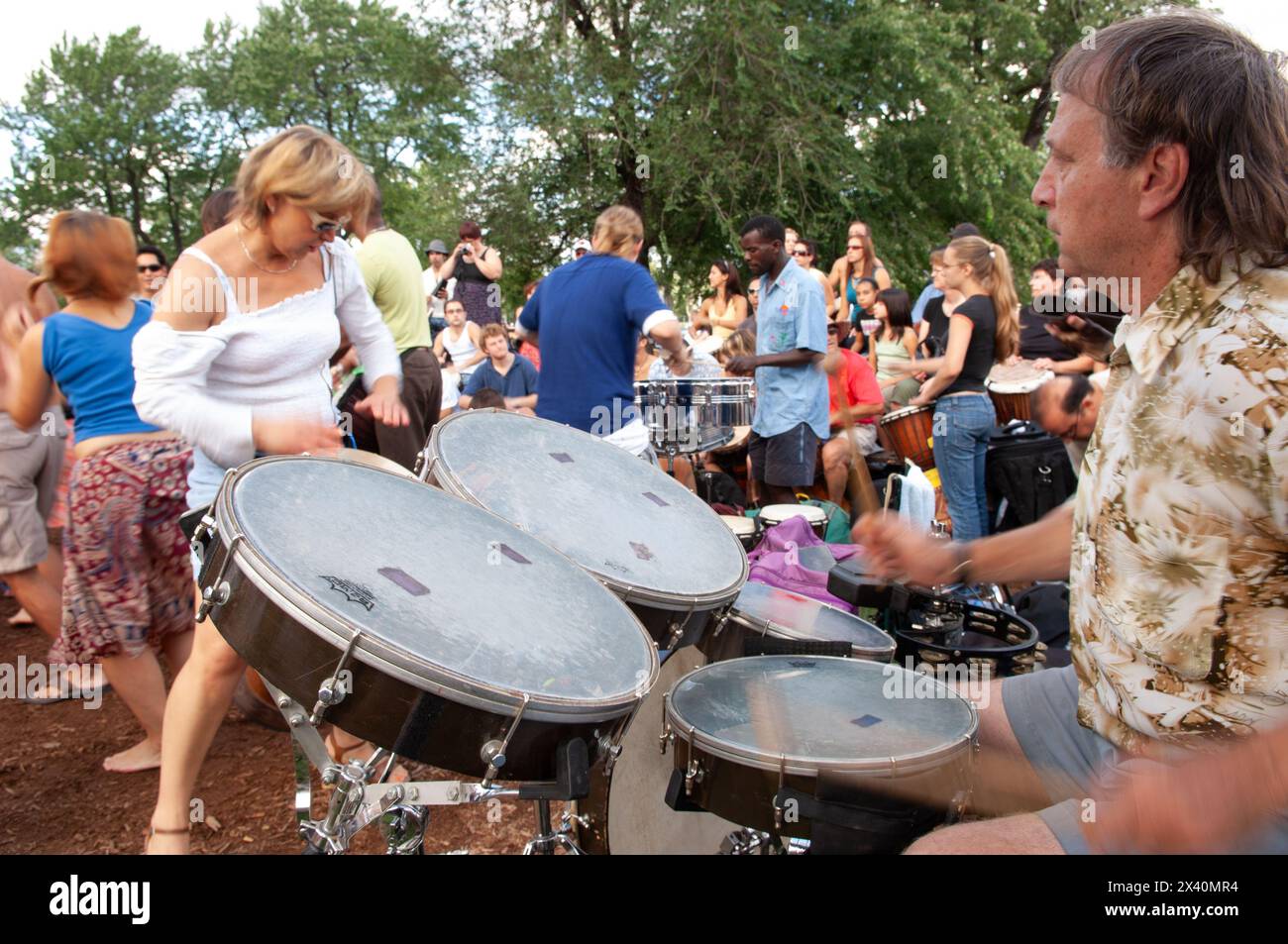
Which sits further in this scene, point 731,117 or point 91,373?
point 731,117

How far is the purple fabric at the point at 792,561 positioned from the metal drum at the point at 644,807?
0.87 m

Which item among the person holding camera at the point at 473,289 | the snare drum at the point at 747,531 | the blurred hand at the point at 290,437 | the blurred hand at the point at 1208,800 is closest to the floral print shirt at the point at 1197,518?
the blurred hand at the point at 1208,800

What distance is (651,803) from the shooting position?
98.0 inches

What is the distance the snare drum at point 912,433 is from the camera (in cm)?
571

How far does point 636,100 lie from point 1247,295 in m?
16.5

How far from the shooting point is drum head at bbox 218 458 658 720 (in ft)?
5.00

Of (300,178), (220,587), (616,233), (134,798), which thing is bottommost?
(134,798)

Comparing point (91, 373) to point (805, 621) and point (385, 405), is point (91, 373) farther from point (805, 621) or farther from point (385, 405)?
point (805, 621)

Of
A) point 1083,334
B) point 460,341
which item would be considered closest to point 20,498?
point 1083,334

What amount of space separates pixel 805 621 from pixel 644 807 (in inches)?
28.5

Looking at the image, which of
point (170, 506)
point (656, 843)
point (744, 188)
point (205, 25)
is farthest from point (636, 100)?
point (205, 25)

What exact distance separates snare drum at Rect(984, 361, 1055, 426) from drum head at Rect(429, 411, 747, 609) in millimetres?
4073

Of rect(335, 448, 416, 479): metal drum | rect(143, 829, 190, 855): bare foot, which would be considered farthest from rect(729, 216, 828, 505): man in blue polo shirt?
rect(143, 829, 190, 855): bare foot
